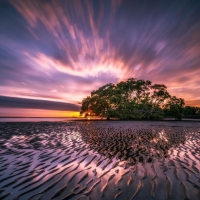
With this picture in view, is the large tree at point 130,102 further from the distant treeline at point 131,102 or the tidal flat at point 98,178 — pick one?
the tidal flat at point 98,178

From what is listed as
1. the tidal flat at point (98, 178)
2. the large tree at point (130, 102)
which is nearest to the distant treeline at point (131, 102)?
the large tree at point (130, 102)

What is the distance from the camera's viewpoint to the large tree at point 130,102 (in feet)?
205

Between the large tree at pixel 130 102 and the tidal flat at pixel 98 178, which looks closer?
the tidal flat at pixel 98 178

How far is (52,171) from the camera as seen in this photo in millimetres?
5707

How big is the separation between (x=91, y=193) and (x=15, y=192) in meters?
2.31

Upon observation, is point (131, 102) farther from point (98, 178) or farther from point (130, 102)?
point (98, 178)

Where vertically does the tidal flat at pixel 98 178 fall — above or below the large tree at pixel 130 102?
below

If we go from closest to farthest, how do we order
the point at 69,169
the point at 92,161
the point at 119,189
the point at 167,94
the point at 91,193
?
the point at 91,193 < the point at 119,189 < the point at 69,169 < the point at 92,161 < the point at 167,94

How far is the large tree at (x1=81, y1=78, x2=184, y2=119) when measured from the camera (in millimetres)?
62344

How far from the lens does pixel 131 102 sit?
210 ft

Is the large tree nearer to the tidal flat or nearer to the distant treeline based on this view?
the distant treeline

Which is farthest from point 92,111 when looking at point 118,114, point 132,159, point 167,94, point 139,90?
point 132,159

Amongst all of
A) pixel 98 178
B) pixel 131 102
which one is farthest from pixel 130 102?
pixel 98 178

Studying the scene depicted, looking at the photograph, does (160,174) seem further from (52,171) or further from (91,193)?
(52,171)
